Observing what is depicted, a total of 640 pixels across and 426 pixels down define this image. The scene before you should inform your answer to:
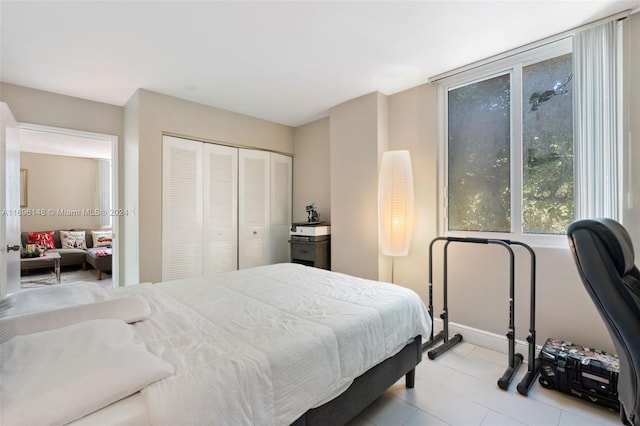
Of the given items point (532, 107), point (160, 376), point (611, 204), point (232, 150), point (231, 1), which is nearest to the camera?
point (160, 376)

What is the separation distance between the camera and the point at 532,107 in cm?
248

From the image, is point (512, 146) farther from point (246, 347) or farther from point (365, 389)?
point (246, 347)

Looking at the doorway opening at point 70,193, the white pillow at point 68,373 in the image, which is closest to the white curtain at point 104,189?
the doorway opening at point 70,193

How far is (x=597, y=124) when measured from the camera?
6.72 feet

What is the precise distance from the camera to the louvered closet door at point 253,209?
4.05 meters

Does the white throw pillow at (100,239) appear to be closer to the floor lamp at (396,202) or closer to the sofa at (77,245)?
the sofa at (77,245)

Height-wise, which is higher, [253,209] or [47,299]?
[253,209]

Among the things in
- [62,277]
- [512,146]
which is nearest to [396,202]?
[512,146]

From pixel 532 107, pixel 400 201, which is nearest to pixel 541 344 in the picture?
pixel 400 201

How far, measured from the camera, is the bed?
0.89m

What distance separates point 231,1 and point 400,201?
2.13 metres

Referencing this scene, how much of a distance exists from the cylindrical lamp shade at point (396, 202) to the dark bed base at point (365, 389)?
1121 mm

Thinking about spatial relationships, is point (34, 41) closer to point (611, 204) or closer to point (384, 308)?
point (384, 308)

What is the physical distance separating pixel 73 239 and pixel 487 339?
774 centimetres
